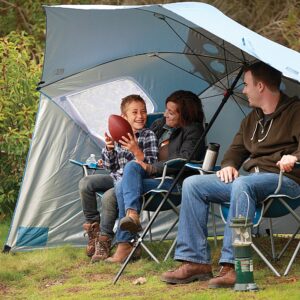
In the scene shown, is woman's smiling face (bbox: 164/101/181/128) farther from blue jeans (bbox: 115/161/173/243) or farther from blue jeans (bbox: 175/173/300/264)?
blue jeans (bbox: 175/173/300/264)

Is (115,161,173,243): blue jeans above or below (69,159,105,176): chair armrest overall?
below

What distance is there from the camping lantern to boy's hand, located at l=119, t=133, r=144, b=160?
115 cm

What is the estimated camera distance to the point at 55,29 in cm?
594

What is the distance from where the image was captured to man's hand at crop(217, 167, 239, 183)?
511 centimetres

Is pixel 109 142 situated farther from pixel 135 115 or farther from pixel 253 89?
pixel 253 89

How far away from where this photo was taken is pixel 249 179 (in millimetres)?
4914

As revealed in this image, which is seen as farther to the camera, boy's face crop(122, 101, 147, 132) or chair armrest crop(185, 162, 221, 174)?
boy's face crop(122, 101, 147, 132)

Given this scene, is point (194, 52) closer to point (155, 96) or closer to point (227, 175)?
point (155, 96)

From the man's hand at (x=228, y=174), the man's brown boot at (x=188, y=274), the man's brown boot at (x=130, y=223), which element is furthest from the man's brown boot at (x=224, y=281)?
the man's brown boot at (x=130, y=223)

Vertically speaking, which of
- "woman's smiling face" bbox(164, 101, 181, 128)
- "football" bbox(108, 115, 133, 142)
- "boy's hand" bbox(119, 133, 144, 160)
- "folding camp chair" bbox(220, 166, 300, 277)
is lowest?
"folding camp chair" bbox(220, 166, 300, 277)

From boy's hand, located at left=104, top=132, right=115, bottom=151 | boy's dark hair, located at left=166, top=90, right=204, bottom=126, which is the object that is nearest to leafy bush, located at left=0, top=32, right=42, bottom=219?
boy's hand, located at left=104, top=132, right=115, bottom=151

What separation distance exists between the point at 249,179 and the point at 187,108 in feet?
3.79

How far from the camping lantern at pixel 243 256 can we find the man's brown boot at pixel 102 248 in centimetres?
139

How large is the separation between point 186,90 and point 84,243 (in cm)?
124
